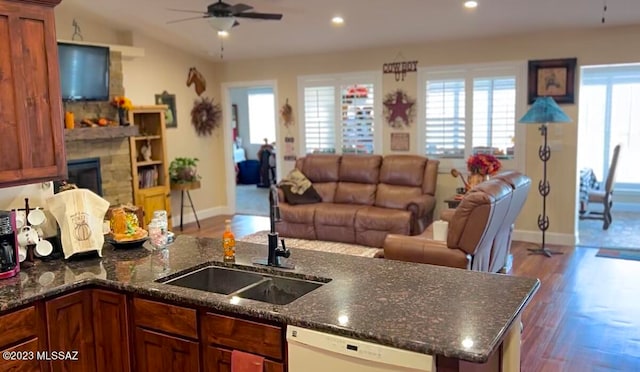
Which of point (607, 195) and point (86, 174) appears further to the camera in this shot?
point (607, 195)

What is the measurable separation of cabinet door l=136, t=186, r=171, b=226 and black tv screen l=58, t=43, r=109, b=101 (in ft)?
4.45

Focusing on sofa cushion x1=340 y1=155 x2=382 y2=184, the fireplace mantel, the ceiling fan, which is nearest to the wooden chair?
sofa cushion x1=340 y1=155 x2=382 y2=184

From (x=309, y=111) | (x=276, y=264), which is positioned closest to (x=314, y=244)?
(x=309, y=111)

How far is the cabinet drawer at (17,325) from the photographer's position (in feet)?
7.79

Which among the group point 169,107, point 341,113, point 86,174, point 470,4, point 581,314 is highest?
point 470,4

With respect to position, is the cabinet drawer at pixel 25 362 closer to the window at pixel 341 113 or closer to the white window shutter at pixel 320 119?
the window at pixel 341 113

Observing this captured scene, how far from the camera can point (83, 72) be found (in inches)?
252

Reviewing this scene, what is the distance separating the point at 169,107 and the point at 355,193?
10.0 ft

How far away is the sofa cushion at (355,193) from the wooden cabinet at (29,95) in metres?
4.74

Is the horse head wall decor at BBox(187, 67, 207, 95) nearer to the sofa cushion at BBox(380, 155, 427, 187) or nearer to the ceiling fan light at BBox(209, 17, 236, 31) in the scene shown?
the ceiling fan light at BBox(209, 17, 236, 31)

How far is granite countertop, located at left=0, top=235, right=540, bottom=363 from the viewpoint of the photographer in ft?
6.35

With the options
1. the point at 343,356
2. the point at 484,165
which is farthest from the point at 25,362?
the point at 484,165

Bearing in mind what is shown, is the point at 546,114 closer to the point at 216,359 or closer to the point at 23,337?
the point at 216,359

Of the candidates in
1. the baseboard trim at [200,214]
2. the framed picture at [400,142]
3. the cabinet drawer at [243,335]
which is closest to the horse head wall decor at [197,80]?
the baseboard trim at [200,214]
